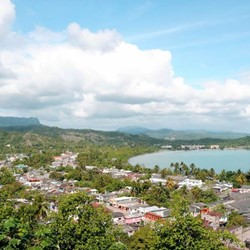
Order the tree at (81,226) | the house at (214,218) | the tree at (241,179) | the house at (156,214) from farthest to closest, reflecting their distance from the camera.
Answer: the tree at (241,179) → the house at (156,214) → the house at (214,218) → the tree at (81,226)

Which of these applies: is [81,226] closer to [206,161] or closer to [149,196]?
[149,196]

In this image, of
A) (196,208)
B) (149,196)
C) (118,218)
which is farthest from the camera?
(149,196)

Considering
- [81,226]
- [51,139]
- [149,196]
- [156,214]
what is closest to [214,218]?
[156,214]

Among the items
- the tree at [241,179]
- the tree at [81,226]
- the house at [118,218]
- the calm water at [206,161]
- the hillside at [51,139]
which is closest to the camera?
the tree at [81,226]

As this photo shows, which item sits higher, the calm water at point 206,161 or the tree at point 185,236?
the tree at point 185,236

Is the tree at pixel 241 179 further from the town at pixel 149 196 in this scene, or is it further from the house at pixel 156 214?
the house at pixel 156 214

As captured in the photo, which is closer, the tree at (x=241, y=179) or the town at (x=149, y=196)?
the town at (x=149, y=196)

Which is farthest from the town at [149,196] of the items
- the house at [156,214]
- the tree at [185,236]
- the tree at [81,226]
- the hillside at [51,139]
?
the hillside at [51,139]

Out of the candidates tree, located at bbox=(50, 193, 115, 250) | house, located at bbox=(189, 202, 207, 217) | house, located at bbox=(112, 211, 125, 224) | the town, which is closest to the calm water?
the town
